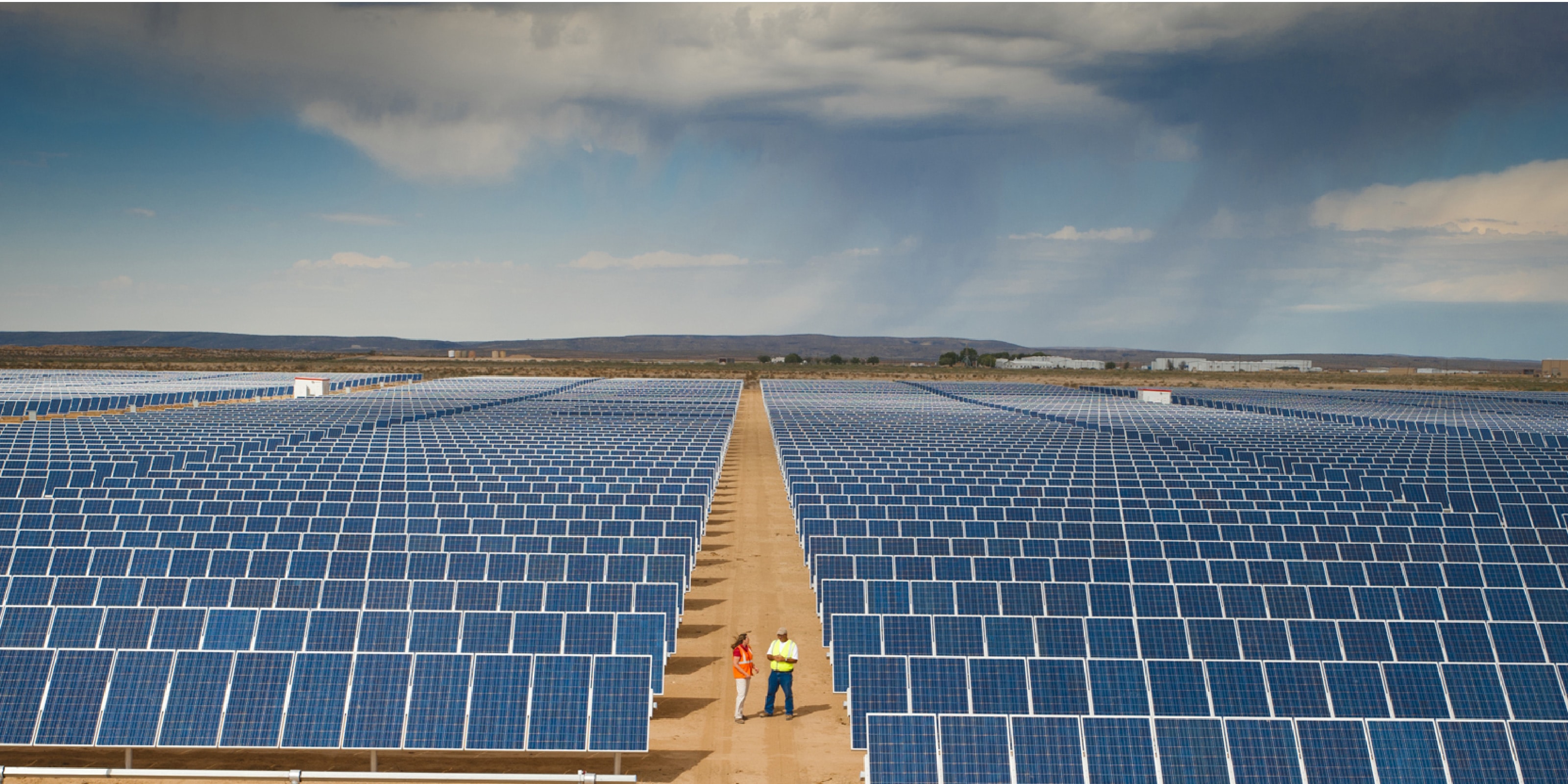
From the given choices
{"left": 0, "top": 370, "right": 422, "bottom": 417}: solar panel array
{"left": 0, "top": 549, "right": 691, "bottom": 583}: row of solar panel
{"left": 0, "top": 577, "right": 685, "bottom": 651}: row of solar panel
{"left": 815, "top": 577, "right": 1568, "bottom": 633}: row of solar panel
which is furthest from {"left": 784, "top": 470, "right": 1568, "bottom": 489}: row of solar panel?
{"left": 0, "top": 370, "right": 422, "bottom": 417}: solar panel array

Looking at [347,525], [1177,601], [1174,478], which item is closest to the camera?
[1177,601]

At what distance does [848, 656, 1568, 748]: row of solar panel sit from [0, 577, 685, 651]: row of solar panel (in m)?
3.47

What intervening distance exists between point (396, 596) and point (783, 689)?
15.6ft

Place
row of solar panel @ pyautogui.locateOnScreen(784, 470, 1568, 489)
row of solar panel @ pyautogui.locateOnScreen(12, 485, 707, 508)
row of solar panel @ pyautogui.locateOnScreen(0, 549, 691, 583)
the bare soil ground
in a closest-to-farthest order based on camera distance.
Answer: the bare soil ground
row of solar panel @ pyautogui.locateOnScreen(0, 549, 691, 583)
row of solar panel @ pyautogui.locateOnScreen(12, 485, 707, 508)
row of solar panel @ pyautogui.locateOnScreen(784, 470, 1568, 489)

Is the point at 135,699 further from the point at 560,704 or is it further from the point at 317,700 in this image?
the point at 560,704

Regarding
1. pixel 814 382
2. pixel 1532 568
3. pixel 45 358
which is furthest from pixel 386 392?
pixel 45 358

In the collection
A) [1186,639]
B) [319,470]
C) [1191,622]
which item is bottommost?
[1186,639]

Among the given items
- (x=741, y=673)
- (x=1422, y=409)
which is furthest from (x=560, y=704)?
(x=1422, y=409)

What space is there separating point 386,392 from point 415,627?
58.3 metres

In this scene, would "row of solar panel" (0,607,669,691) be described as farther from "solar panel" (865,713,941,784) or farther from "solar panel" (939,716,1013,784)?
"solar panel" (939,716,1013,784)

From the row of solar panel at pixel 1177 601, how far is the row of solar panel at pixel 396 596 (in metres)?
2.25

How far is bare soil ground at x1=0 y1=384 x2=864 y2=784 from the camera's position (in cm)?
907

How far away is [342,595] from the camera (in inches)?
480

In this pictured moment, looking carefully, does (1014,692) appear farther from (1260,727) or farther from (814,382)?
(814,382)
